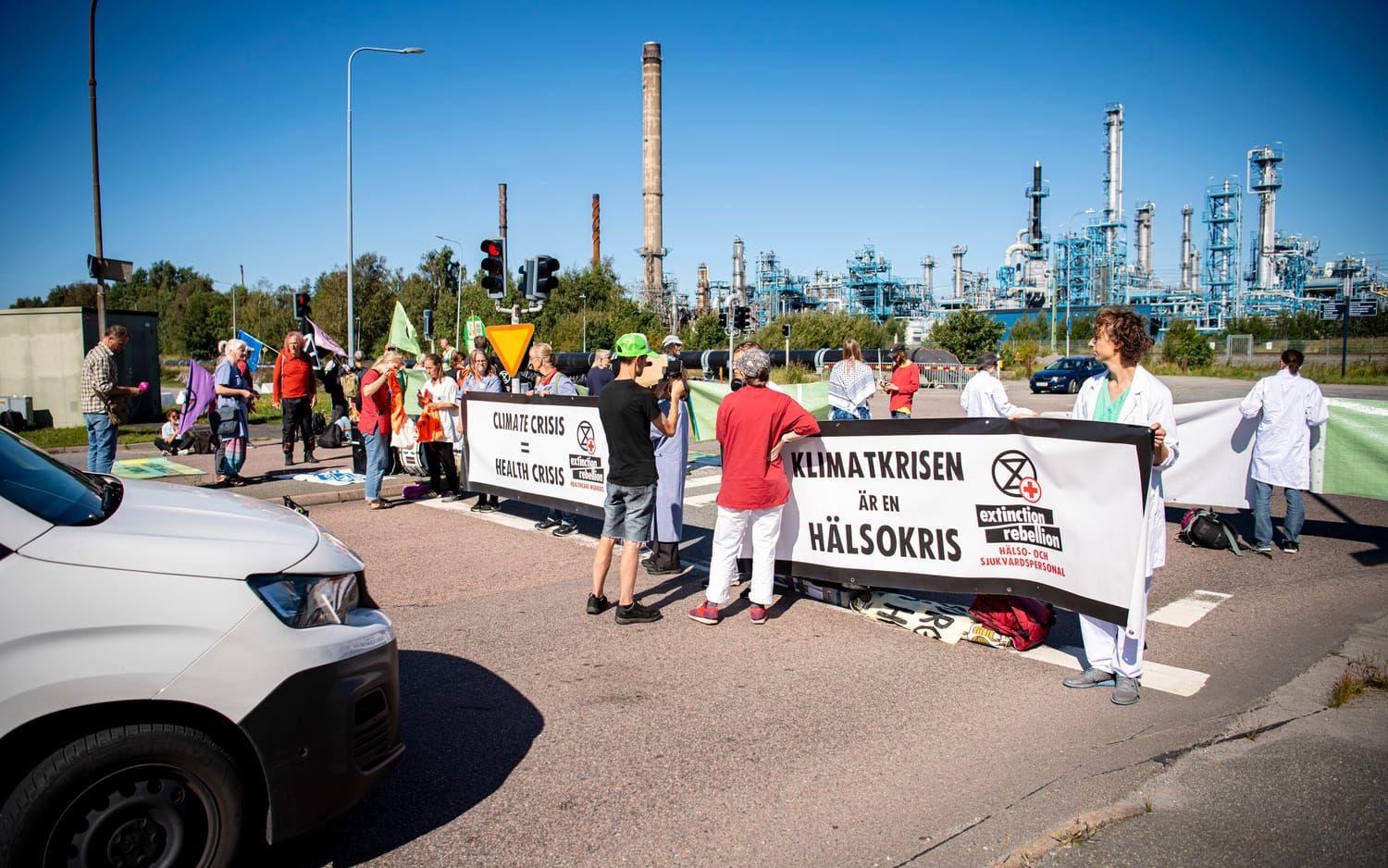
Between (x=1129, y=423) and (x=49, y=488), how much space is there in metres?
5.11

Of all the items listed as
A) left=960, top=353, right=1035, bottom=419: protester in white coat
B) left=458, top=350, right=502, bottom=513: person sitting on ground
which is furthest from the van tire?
left=960, top=353, right=1035, bottom=419: protester in white coat

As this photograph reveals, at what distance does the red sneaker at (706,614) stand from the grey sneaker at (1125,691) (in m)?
2.55

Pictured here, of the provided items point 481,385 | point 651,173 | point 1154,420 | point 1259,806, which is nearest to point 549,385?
point 481,385

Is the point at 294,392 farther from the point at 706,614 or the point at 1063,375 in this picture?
the point at 1063,375

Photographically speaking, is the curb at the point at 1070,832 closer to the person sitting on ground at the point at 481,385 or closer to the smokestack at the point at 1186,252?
the person sitting on ground at the point at 481,385

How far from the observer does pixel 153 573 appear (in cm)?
288

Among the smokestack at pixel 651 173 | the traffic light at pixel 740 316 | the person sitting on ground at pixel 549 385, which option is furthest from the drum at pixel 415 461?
the smokestack at pixel 651 173

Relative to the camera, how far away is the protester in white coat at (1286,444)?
8.40 m

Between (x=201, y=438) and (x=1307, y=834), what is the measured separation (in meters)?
16.8

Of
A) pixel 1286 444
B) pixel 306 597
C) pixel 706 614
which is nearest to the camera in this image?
pixel 306 597

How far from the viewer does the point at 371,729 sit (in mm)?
3244

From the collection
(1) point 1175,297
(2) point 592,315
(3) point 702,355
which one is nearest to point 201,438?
(3) point 702,355

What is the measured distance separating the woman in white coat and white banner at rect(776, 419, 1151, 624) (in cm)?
11

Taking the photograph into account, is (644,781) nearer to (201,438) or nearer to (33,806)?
(33,806)
